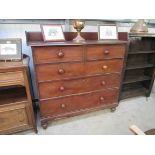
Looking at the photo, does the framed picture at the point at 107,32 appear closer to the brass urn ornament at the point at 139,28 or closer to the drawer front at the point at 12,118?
the brass urn ornament at the point at 139,28

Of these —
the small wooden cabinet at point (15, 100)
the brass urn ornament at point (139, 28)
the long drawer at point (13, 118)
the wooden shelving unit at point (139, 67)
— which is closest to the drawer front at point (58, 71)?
the small wooden cabinet at point (15, 100)

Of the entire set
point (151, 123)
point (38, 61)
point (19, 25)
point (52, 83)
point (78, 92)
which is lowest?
point (151, 123)

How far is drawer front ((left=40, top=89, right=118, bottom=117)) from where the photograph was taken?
140 centimetres

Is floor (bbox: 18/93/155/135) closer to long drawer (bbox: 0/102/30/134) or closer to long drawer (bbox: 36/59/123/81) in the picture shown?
long drawer (bbox: 0/102/30/134)

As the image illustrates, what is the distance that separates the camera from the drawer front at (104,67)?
138cm

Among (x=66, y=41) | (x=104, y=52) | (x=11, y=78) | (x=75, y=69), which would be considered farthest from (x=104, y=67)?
(x=11, y=78)

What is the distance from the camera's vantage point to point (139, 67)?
6.16ft

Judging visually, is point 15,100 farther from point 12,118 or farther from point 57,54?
point 57,54

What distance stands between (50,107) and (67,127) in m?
0.35

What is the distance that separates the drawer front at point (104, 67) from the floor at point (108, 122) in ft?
2.09

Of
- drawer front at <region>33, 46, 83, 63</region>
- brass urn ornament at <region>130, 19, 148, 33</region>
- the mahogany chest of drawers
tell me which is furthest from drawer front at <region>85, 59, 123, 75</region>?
brass urn ornament at <region>130, 19, 148, 33</region>
